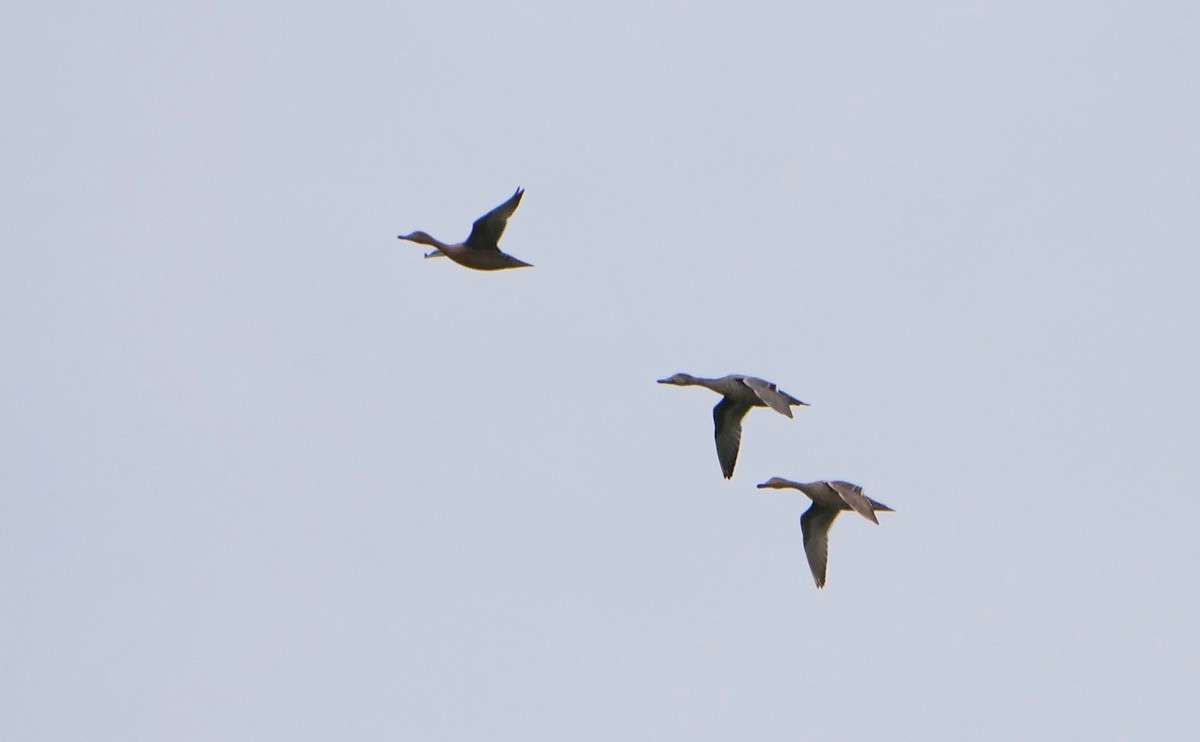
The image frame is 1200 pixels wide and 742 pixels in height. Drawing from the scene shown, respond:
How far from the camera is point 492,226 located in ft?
74.6

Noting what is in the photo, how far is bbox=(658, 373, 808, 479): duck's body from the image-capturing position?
23.5 meters

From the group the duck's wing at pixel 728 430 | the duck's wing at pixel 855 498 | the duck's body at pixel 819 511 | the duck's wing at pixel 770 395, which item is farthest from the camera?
the duck's wing at pixel 728 430

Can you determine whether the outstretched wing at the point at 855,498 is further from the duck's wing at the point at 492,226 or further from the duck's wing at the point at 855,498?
the duck's wing at the point at 492,226

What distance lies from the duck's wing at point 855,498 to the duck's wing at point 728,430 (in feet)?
6.28

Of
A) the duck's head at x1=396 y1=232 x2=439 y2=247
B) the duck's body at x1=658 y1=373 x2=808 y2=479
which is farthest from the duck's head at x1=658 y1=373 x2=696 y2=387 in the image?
the duck's head at x1=396 y1=232 x2=439 y2=247

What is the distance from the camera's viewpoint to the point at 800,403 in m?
24.0

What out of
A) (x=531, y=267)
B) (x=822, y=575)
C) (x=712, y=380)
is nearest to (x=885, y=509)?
(x=822, y=575)

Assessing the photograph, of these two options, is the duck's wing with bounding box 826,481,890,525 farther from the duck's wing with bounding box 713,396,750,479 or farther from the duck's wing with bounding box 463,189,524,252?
the duck's wing with bounding box 463,189,524,252

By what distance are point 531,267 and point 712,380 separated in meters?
2.80

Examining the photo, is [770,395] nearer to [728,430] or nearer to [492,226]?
[728,430]

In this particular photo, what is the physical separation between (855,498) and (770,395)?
1.68 meters

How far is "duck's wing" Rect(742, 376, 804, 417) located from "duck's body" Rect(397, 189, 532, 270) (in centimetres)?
323

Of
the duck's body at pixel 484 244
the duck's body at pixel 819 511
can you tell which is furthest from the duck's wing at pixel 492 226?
the duck's body at pixel 819 511

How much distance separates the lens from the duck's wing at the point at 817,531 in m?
23.7
